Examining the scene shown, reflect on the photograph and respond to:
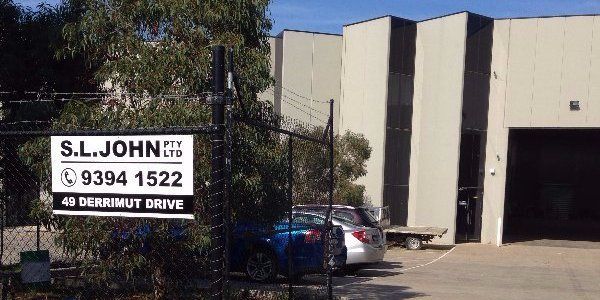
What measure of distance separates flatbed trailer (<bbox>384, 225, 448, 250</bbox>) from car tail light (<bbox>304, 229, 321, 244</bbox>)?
12.1 m

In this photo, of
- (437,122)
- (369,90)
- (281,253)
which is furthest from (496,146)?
(281,253)

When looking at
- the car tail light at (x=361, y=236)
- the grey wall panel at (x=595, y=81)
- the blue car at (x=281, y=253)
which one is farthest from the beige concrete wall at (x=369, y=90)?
the blue car at (x=281, y=253)

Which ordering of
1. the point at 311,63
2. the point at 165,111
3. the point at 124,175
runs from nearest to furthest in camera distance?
the point at 124,175, the point at 165,111, the point at 311,63

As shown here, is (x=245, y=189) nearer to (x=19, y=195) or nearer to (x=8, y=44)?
(x=19, y=195)

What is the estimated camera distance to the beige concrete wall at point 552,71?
84.7 feet

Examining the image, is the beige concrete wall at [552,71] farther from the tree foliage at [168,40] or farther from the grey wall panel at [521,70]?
the tree foliage at [168,40]

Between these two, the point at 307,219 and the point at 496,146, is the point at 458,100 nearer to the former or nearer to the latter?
the point at 496,146

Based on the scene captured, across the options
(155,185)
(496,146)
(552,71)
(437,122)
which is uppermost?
(552,71)

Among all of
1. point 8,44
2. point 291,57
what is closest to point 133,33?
point 8,44

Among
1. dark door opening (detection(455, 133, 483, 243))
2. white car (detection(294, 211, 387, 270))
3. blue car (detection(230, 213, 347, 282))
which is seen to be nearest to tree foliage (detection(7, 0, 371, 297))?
blue car (detection(230, 213, 347, 282))

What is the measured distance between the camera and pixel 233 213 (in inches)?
312

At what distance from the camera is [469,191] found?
91.0 feet

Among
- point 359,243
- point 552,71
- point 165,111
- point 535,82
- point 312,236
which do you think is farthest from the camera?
point 535,82

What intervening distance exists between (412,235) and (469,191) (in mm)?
4820
